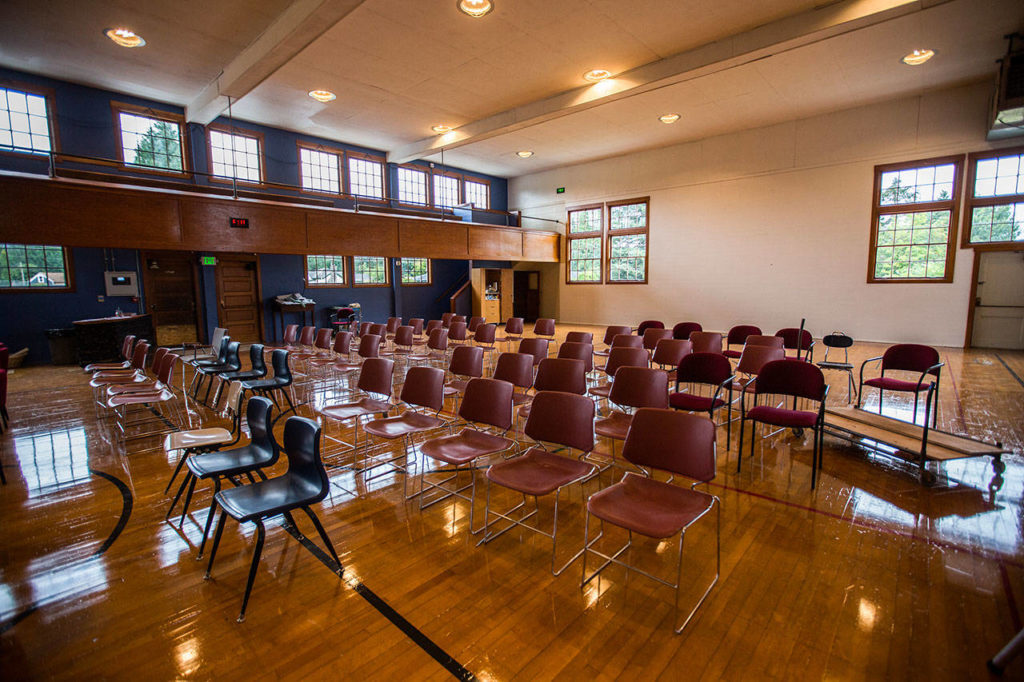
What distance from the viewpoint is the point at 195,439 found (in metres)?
3.21

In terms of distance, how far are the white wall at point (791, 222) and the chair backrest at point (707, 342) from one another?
255 inches

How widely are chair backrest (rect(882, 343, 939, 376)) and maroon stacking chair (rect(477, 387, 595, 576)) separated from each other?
419 centimetres

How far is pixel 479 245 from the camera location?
12234 mm

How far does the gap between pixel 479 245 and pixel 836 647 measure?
11.1m

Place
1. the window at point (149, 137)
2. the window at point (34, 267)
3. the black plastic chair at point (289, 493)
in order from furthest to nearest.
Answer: the window at point (149, 137) < the window at point (34, 267) < the black plastic chair at point (289, 493)

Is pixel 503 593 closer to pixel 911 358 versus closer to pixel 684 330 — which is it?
pixel 911 358

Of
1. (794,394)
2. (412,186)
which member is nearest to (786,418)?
(794,394)

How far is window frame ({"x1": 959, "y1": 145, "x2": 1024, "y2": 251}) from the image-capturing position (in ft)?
28.6

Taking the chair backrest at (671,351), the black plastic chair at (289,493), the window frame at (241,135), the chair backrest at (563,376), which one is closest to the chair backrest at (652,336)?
the chair backrest at (671,351)

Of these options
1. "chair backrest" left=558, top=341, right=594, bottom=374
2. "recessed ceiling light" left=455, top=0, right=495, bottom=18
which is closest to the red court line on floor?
"chair backrest" left=558, top=341, right=594, bottom=374

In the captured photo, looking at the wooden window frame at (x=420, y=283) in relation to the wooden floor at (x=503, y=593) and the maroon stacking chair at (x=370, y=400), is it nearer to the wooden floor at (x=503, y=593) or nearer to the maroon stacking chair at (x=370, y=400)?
the maroon stacking chair at (x=370, y=400)

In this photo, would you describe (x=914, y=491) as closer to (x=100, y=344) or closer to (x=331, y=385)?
(x=331, y=385)

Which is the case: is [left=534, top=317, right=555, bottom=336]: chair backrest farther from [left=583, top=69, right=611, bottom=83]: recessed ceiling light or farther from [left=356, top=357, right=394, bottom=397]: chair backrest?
[left=583, top=69, right=611, bottom=83]: recessed ceiling light

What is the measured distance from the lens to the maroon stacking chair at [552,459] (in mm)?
2744
